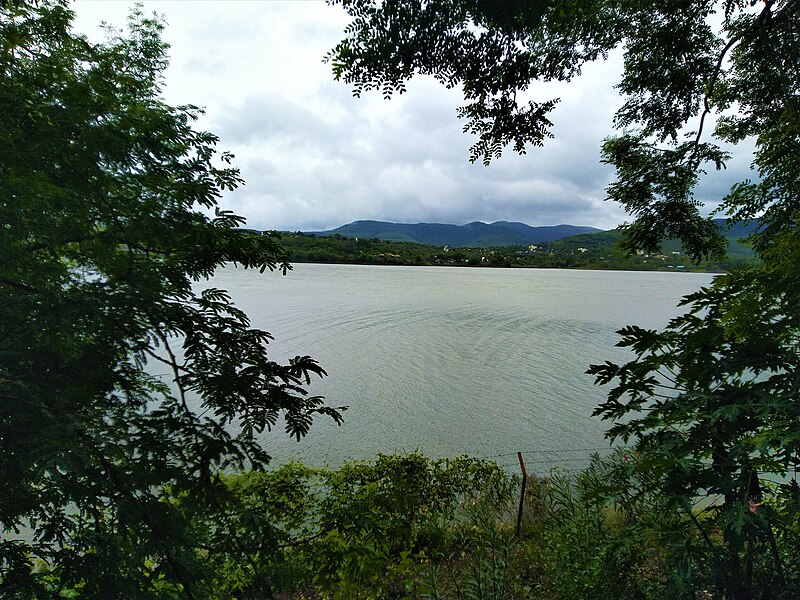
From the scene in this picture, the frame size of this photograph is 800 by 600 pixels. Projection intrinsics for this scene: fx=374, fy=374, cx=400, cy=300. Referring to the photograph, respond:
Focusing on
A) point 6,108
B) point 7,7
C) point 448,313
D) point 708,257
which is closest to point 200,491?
point 6,108

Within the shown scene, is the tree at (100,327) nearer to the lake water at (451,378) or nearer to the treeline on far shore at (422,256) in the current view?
the lake water at (451,378)

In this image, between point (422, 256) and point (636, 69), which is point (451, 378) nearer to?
point (636, 69)

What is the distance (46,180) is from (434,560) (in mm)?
7619

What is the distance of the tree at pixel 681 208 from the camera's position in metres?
2.12

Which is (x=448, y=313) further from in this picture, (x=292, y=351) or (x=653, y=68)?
(x=653, y=68)

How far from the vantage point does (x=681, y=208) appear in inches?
164

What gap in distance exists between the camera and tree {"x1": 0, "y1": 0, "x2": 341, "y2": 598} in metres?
2.03

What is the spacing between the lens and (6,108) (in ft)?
6.74

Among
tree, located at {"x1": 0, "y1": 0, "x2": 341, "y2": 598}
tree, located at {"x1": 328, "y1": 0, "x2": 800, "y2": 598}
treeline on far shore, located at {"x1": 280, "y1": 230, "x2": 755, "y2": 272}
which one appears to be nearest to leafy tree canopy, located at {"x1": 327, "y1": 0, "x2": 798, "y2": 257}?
tree, located at {"x1": 328, "y1": 0, "x2": 800, "y2": 598}

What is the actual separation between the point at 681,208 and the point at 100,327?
5.50 metres

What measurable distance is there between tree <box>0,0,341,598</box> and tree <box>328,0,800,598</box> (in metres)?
1.49

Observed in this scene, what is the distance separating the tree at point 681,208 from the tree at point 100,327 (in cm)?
149

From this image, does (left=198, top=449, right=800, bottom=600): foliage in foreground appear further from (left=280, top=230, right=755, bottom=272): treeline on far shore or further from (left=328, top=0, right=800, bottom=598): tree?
(left=280, top=230, right=755, bottom=272): treeline on far shore

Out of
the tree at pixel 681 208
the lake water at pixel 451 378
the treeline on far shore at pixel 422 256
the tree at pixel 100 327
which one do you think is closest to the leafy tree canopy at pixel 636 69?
the tree at pixel 681 208
